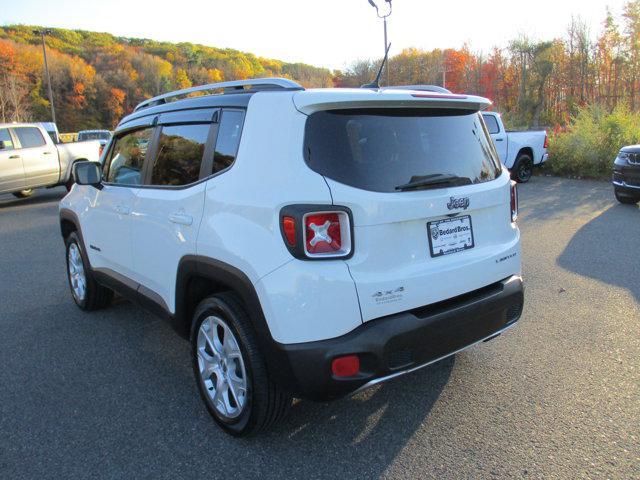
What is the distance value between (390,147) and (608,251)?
532 cm

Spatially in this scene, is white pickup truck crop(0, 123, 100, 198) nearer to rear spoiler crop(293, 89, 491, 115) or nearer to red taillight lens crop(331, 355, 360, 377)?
rear spoiler crop(293, 89, 491, 115)

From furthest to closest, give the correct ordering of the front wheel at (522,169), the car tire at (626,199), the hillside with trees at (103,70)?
1. the hillside with trees at (103,70)
2. the front wheel at (522,169)
3. the car tire at (626,199)

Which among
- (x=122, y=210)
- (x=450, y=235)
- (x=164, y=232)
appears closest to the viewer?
(x=450, y=235)

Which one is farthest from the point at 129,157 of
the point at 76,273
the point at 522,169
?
the point at 522,169

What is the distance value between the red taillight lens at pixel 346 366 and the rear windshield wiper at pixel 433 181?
2.78ft

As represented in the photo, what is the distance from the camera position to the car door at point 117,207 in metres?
3.77

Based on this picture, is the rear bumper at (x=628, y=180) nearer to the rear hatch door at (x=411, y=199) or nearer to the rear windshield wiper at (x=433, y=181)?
the rear hatch door at (x=411, y=199)

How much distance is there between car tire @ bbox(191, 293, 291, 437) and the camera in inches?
102

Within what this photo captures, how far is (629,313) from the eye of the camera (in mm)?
4469

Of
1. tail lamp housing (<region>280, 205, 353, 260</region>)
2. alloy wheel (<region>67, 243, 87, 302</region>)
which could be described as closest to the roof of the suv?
tail lamp housing (<region>280, 205, 353, 260</region>)

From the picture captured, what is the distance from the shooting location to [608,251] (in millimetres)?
6621

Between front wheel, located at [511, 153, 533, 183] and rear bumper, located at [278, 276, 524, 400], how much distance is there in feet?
39.7

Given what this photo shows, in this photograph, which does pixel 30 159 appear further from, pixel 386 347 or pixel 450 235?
pixel 386 347

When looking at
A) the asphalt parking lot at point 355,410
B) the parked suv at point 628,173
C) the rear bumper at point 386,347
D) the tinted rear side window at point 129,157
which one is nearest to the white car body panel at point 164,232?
the tinted rear side window at point 129,157
